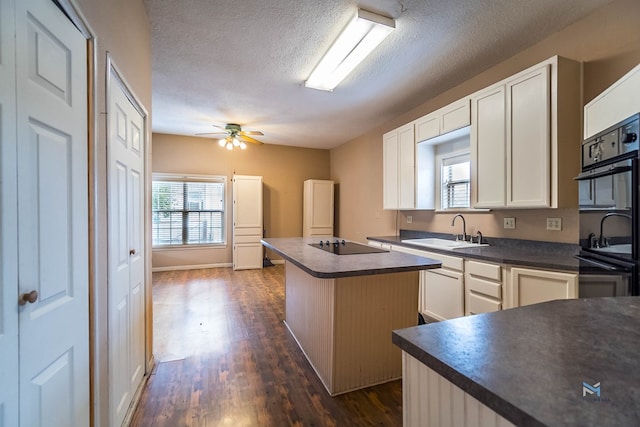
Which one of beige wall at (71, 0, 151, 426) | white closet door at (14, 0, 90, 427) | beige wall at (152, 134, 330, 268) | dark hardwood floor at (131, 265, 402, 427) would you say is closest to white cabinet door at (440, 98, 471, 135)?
dark hardwood floor at (131, 265, 402, 427)

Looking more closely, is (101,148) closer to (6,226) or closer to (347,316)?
(6,226)

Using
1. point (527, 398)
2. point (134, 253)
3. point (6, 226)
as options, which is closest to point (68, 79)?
point (6, 226)

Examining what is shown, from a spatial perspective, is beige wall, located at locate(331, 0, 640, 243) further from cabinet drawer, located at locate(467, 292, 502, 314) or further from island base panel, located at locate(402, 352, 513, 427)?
island base panel, located at locate(402, 352, 513, 427)

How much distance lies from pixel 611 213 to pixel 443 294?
1.59 m

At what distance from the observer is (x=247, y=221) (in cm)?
587

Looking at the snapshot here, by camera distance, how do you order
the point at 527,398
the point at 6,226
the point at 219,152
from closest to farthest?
the point at 527,398, the point at 6,226, the point at 219,152

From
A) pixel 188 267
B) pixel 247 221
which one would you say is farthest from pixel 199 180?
pixel 188 267

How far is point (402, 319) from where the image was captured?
2.02 m

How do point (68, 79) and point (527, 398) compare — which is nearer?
point (527, 398)

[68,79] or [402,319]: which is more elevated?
[68,79]

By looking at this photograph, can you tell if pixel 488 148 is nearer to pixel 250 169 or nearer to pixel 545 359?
pixel 545 359

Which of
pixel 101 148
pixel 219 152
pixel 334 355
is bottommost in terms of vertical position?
pixel 334 355

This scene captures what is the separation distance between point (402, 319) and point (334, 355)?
1.83 ft

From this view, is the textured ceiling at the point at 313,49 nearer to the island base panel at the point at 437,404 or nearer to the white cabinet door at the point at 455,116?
the white cabinet door at the point at 455,116
